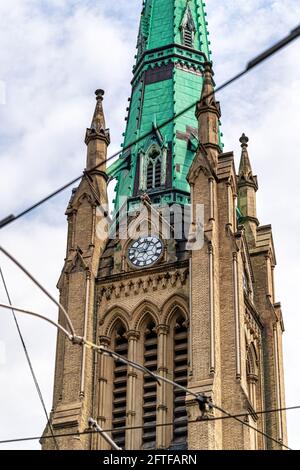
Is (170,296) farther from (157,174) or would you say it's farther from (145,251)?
(157,174)

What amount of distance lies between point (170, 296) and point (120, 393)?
12.1ft

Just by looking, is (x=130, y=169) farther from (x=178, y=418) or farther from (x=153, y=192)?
(x=178, y=418)

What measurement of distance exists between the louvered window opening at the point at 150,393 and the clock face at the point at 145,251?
2320 mm

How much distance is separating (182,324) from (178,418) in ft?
11.9

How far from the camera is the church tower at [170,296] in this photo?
39750 millimetres

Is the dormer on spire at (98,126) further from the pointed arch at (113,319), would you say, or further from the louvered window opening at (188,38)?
the pointed arch at (113,319)

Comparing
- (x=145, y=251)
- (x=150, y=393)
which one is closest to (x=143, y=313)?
(x=145, y=251)

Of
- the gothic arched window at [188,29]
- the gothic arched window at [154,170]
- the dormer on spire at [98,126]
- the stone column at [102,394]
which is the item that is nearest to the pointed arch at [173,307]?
the stone column at [102,394]

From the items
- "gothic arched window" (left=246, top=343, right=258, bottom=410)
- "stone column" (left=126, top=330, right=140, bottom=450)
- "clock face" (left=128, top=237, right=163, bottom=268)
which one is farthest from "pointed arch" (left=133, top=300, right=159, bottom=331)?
"gothic arched window" (left=246, top=343, right=258, bottom=410)

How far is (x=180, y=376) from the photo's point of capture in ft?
135

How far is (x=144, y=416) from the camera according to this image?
40625 millimetres

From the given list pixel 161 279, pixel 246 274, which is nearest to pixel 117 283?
pixel 161 279

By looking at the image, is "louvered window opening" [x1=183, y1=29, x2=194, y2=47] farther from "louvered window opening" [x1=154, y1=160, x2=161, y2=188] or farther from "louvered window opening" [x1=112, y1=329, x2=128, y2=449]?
"louvered window opening" [x1=112, y1=329, x2=128, y2=449]
